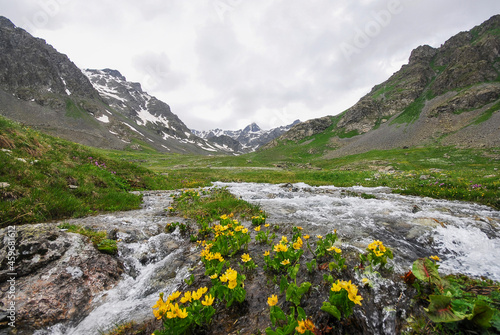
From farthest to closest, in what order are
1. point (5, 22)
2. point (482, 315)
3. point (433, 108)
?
point (5, 22) → point (433, 108) → point (482, 315)

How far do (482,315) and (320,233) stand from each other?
4.36 metres

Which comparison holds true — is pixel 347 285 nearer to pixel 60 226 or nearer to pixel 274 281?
pixel 274 281

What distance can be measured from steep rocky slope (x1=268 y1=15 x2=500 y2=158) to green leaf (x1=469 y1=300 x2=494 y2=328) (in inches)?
2657

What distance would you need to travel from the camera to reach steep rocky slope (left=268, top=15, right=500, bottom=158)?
65.8 meters

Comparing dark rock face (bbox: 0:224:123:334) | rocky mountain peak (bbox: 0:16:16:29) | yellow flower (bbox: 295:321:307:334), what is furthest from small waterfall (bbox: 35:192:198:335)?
rocky mountain peak (bbox: 0:16:16:29)

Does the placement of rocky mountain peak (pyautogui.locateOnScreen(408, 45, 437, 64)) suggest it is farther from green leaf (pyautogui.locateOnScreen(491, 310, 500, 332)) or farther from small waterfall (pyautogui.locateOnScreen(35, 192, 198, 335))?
small waterfall (pyautogui.locateOnScreen(35, 192, 198, 335))

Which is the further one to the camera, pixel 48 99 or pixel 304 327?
pixel 48 99

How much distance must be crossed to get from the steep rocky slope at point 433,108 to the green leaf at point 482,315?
67483 mm

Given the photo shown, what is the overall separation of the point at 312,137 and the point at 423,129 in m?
57.2

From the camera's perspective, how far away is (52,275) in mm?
3881

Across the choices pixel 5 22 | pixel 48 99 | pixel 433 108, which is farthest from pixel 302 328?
pixel 5 22

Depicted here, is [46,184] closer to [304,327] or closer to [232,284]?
[232,284]

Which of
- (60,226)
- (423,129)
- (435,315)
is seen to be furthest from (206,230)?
(423,129)

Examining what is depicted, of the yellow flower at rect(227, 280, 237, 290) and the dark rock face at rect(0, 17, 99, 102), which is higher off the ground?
the dark rock face at rect(0, 17, 99, 102)
